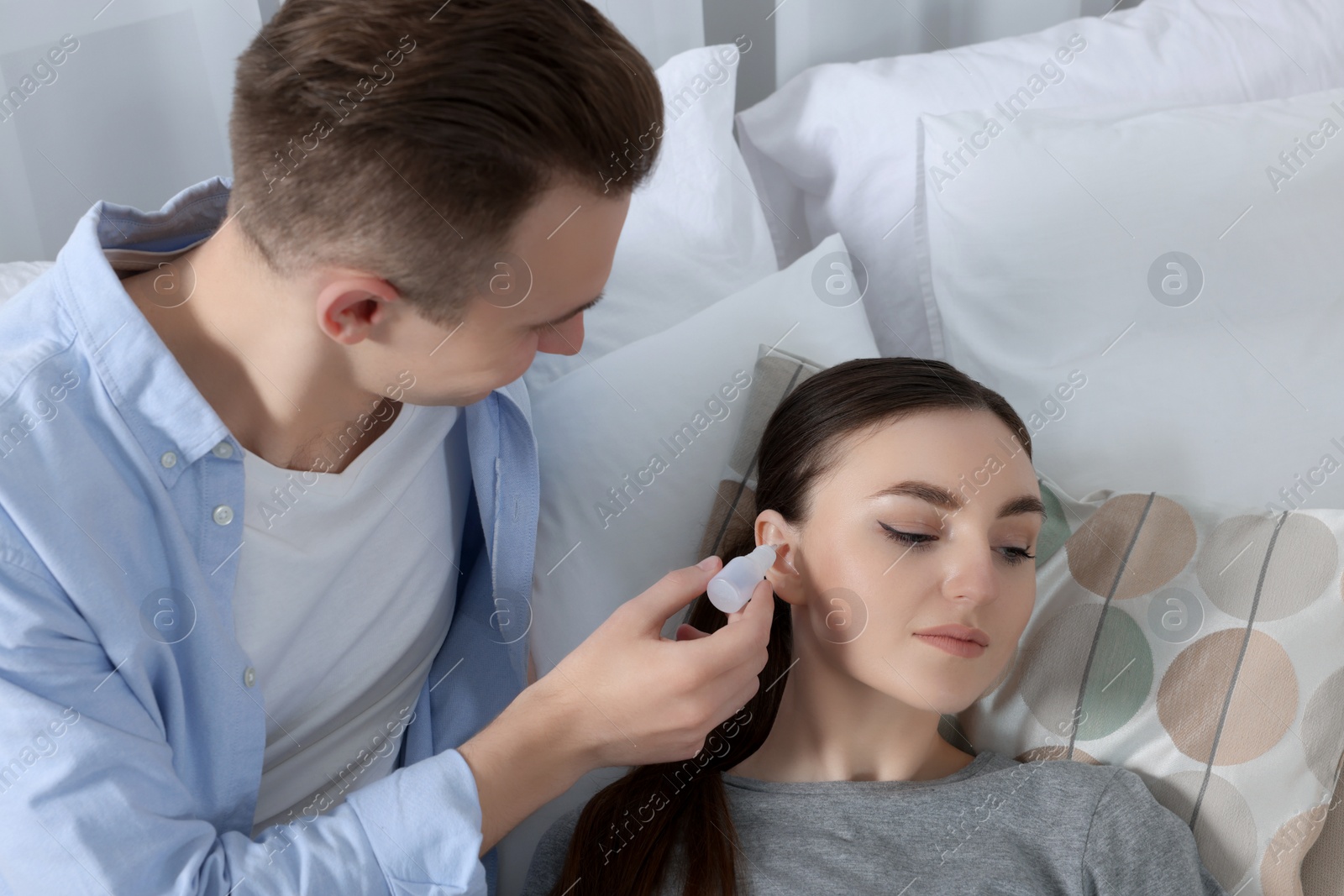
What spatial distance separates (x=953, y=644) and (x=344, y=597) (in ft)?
2.08

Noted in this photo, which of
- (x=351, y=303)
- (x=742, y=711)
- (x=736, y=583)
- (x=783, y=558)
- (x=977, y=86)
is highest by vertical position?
(x=351, y=303)

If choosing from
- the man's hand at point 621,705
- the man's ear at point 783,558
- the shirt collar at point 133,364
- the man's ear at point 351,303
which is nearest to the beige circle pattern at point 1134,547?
the man's ear at point 783,558

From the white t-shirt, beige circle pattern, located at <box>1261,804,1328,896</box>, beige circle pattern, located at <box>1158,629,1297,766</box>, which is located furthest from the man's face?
beige circle pattern, located at <box>1261,804,1328,896</box>

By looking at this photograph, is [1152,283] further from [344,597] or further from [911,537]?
[344,597]

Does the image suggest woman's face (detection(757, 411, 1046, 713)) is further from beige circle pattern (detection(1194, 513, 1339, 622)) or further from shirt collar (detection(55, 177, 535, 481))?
shirt collar (detection(55, 177, 535, 481))

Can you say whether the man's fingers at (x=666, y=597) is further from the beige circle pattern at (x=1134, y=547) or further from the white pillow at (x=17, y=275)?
the white pillow at (x=17, y=275)

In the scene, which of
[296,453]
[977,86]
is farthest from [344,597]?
[977,86]

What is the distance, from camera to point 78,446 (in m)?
0.87

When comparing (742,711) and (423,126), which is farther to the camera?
(742,711)

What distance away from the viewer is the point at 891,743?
1.13 metres

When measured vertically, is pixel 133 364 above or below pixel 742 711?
above

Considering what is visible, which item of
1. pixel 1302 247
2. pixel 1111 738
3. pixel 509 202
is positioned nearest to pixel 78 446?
pixel 509 202

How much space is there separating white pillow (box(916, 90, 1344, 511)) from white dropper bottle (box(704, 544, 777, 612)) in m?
0.57

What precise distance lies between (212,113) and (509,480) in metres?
0.77
